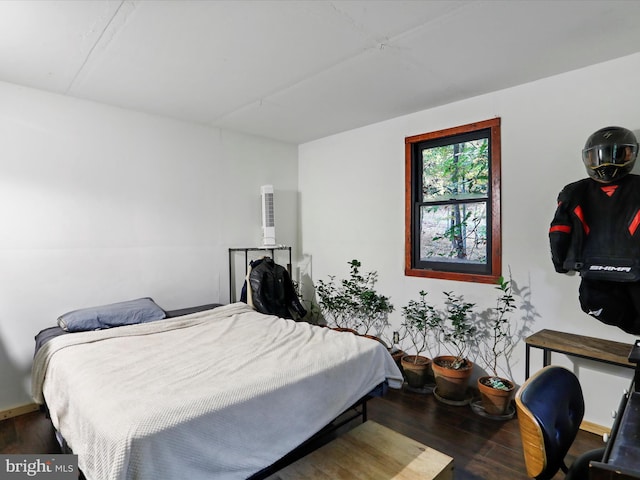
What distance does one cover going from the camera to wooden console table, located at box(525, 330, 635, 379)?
2109 millimetres

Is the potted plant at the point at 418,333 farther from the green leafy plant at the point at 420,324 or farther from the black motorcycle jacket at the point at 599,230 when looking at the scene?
the black motorcycle jacket at the point at 599,230

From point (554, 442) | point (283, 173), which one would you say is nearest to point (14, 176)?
point (283, 173)

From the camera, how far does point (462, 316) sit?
2.96 m

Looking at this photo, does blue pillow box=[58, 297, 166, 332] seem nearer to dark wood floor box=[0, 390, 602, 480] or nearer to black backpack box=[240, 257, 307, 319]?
dark wood floor box=[0, 390, 602, 480]

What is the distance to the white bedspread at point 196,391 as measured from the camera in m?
1.43

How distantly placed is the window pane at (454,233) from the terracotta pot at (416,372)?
3.24ft

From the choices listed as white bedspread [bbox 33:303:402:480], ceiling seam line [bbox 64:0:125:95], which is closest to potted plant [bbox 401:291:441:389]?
white bedspread [bbox 33:303:402:480]

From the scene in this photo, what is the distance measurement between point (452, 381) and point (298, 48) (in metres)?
2.74

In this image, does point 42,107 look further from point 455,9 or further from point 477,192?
point 477,192

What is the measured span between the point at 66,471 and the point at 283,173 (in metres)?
3.53

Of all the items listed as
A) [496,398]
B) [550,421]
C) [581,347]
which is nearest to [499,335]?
[496,398]

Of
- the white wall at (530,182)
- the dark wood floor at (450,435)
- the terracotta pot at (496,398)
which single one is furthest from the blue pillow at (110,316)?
the terracotta pot at (496,398)

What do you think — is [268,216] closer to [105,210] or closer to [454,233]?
[105,210]

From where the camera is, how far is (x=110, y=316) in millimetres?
2773
